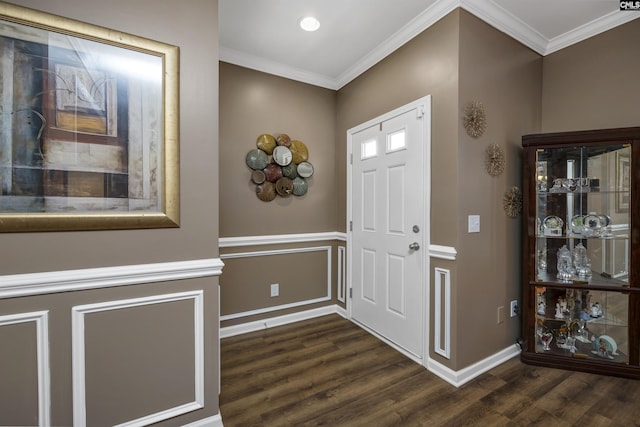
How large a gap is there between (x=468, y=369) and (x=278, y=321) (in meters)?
1.78

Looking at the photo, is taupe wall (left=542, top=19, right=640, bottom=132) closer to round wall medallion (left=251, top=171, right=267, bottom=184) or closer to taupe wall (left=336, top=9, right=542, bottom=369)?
taupe wall (left=336, top=9, right=542, bottom=369)

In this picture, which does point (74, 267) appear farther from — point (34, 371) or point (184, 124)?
point (184, 124)

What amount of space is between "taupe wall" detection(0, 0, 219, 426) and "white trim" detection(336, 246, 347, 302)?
1.84m

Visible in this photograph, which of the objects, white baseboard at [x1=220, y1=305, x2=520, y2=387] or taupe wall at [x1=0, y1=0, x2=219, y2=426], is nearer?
taupe wall at [x1=0, y1=0, x2=219, y2=426]

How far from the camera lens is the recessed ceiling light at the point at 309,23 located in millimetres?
2166

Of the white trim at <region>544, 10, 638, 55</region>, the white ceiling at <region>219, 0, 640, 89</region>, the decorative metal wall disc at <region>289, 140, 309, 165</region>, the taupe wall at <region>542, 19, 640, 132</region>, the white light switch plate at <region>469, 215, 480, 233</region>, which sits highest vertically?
the white ceiling at <region>219, 0, 640, 89</region>

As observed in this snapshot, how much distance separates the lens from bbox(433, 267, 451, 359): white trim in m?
2.02

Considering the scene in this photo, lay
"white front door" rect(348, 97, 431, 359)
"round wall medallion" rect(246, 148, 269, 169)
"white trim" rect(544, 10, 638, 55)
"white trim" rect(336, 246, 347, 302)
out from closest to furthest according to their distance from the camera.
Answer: "white trim" rect(544, 10, 638, 55)
"white front door" rect(348, 97, 431, 359)
"round wall medallion" rect(246, 148, 269, 169)
"white trim" rect(336, 246, 347, 302)

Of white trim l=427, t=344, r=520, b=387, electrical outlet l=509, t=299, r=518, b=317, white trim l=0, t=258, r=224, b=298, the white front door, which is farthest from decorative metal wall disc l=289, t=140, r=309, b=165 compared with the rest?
electrical outlet l=509, t=299, r=518, b=317

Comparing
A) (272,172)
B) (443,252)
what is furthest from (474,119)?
(272,172)

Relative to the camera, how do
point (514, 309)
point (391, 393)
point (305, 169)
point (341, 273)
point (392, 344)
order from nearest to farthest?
point (391, 393)
point (514, 309)
point (392, 344)
point (305, 169)
point (341, 273)

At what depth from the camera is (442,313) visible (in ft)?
6.77

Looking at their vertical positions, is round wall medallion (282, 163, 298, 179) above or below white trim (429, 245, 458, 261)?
above

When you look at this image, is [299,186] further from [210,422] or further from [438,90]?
[210,422]
